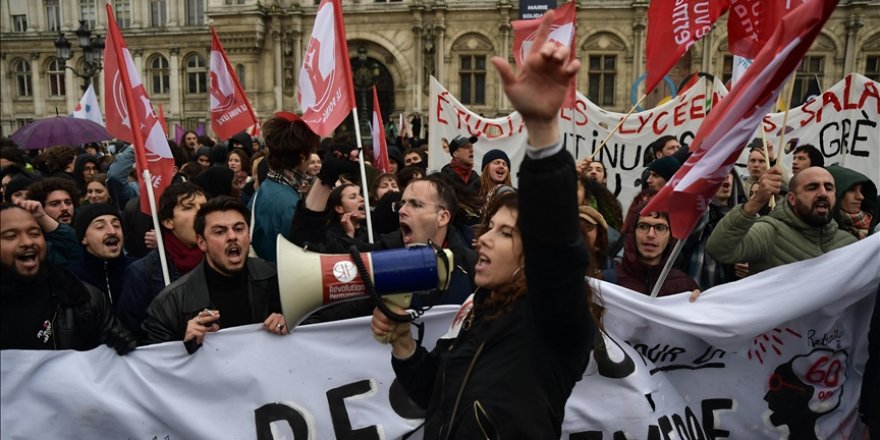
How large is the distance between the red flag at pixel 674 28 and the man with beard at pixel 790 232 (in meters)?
1.71

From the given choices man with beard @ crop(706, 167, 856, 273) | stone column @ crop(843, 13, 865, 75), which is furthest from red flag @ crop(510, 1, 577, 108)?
stone column @ crop(843, 13, 865, 75)

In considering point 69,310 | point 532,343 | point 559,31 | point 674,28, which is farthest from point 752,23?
point 69,310

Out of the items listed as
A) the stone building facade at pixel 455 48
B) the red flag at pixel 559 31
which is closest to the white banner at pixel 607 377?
the red flag at pixel 559 31

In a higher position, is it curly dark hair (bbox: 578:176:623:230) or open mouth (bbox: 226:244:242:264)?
curly dark hair (bbox: 578:176:623:230)

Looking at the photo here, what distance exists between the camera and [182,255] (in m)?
3.83

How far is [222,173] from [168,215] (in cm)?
170

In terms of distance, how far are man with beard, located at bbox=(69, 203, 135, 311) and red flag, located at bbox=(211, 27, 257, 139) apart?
149 inches

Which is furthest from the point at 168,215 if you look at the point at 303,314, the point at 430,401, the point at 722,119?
the point at 722,119

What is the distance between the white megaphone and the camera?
2057 mm

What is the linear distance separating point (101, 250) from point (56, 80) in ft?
121

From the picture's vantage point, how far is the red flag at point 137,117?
12.1 feet

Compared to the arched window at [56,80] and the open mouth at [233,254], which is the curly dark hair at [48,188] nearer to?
the open mouth at [233,254]

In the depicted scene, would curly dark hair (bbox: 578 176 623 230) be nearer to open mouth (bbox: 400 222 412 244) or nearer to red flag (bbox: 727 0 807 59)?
red flag (bbox: 727 0 807 59)

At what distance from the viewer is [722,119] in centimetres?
264
